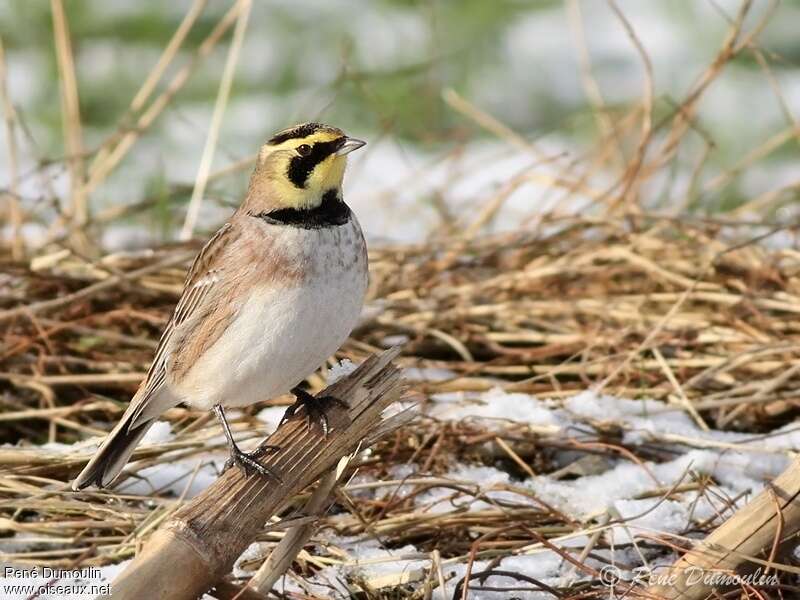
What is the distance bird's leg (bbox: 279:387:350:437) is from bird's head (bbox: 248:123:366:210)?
0.66 meters

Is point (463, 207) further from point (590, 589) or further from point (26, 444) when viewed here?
point (590, 589)

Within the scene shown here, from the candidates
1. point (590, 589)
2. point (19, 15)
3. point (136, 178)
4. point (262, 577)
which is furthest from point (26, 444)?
point (19, 15)

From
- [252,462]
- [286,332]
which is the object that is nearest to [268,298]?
[286,332]

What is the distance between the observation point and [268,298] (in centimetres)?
436

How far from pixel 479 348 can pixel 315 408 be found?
6.89 ft

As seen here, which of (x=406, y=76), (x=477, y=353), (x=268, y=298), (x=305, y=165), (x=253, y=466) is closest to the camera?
(x=253, y=466)

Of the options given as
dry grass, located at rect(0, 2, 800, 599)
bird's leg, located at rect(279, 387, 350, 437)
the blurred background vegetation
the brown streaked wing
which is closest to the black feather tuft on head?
the brown streaked wing

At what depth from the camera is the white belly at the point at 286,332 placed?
4.27m

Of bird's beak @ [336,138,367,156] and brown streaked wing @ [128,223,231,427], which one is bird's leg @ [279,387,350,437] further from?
bird's beak @ [336,138,367,156]

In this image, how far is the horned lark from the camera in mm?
4301

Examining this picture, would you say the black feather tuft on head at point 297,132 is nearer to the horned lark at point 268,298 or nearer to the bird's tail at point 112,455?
the horned lark at point 268,298

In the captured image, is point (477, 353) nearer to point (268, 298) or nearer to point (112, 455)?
point (268, 298)

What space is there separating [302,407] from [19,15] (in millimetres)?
8203

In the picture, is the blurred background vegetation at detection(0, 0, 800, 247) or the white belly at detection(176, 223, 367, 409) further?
the blurred background vegetation at detection(0, 0, 800, 247)
